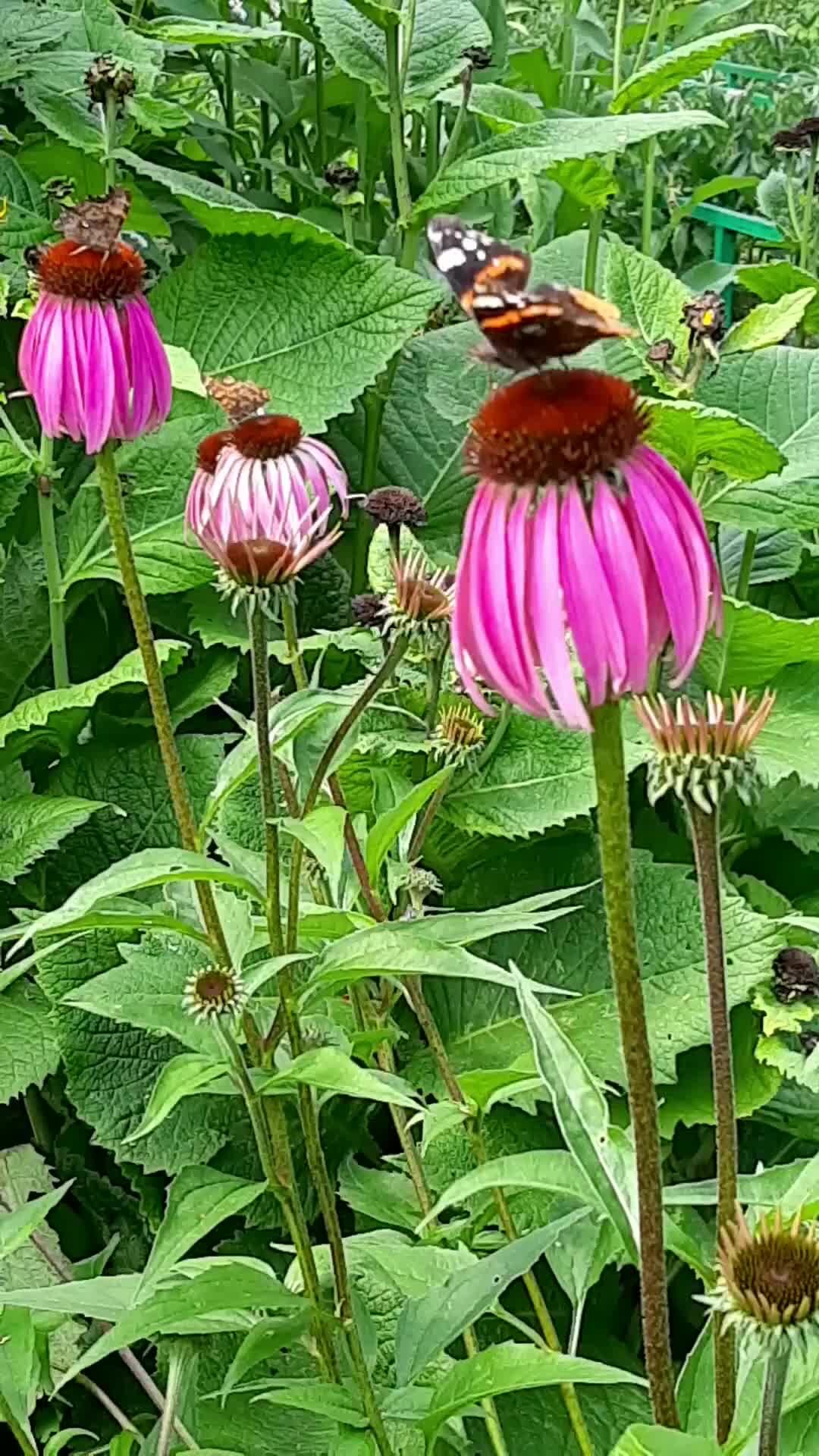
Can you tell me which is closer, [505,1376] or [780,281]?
[505,1376]

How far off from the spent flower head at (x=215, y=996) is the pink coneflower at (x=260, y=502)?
0.54 ft

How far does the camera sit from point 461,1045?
3.50ft

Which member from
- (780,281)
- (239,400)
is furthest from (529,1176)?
(780,281)

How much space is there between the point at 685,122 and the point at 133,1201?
872 mm

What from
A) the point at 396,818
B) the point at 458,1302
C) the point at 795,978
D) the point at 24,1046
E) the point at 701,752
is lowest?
the point at 24,1046

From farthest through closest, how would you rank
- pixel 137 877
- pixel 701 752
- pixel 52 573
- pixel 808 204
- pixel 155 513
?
pixel 808 204, pixel 155 513, pixel 52 573, pixel 137 877, pixel 701 752

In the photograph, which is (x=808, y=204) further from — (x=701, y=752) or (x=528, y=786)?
(x=701, y=752)

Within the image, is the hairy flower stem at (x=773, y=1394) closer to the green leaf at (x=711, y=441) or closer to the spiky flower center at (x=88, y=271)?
the spiky flower center at (x=88, y=271)

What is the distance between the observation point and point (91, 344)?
2.30ft

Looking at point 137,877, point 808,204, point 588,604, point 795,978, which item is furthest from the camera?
point 808,204

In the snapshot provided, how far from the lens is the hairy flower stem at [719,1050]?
1.60 feet

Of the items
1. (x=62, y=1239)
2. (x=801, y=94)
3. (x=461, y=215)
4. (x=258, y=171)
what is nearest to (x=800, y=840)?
(x=62, y=1239)

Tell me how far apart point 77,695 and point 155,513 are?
0.22 m

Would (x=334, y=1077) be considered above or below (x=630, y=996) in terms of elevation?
below
